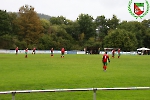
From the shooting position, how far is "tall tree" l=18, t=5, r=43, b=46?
3971 inches

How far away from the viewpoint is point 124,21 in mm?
137375

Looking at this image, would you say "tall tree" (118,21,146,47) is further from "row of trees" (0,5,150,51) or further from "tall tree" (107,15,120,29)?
"tall tree" (107,15,120,29)

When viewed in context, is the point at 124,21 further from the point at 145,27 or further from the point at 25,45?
the point at 25,45

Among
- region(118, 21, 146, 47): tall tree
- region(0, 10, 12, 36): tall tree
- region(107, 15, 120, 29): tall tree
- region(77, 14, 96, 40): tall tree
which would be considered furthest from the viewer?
region(107, 15, 120, 29): tall tree

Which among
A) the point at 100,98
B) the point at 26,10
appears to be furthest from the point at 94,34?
the point at 100,98

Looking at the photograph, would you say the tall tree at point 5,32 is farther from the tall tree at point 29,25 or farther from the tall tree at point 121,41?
the tall tree at point 121,41

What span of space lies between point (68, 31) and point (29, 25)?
28.6 m

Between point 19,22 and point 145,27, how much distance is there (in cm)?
6277

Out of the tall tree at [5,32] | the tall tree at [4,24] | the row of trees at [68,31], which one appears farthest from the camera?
the row of trees at [68,31]

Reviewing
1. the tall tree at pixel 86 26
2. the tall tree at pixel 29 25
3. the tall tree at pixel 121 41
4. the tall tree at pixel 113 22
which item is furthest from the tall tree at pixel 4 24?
the tall tree at pixel 113 22

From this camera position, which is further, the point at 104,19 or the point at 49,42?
the point at 104,19

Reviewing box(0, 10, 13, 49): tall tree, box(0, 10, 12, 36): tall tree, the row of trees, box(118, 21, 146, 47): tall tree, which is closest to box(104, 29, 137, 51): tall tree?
the row of trees

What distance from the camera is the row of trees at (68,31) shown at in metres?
94.6

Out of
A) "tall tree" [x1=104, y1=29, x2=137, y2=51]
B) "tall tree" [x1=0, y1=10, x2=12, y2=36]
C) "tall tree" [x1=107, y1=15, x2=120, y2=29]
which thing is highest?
"tall tree" [x1=107, y1=15, x2=120, y2=29]
